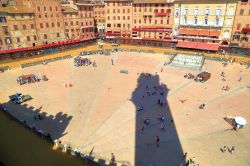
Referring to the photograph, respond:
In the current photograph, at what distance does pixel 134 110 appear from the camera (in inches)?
1618

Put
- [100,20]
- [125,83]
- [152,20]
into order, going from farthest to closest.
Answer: [100,20] → [152,20] → [125,83]

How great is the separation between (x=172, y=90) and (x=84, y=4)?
55.2m

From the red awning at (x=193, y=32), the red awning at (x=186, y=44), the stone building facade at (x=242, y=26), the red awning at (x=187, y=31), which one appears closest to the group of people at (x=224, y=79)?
the stone building facade at (x=242, y=26)

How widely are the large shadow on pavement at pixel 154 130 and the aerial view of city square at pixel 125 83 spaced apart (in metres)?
0.17

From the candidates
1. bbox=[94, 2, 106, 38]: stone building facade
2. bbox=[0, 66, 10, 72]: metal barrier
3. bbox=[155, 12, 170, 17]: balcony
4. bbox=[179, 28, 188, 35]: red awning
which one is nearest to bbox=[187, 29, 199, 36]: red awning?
bbox=[179, 28, 188, 35]: red awning

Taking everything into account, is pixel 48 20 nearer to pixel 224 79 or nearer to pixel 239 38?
pixel 224 79

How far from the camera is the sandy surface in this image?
30.1m

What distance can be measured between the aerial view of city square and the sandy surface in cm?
19

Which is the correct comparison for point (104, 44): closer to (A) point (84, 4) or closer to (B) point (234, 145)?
(A) point (84, 4)

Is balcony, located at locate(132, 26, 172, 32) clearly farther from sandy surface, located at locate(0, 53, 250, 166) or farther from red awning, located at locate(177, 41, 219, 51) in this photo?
sandy surface, located at locate(0, 53, 250, 166)

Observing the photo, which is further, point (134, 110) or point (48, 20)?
point (48, 20)

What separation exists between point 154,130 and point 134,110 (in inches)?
290

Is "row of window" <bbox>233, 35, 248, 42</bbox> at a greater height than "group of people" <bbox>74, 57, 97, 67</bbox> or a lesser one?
greater

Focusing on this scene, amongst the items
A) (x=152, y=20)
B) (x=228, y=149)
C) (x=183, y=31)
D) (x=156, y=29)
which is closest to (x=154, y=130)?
(x=228, y=149)
